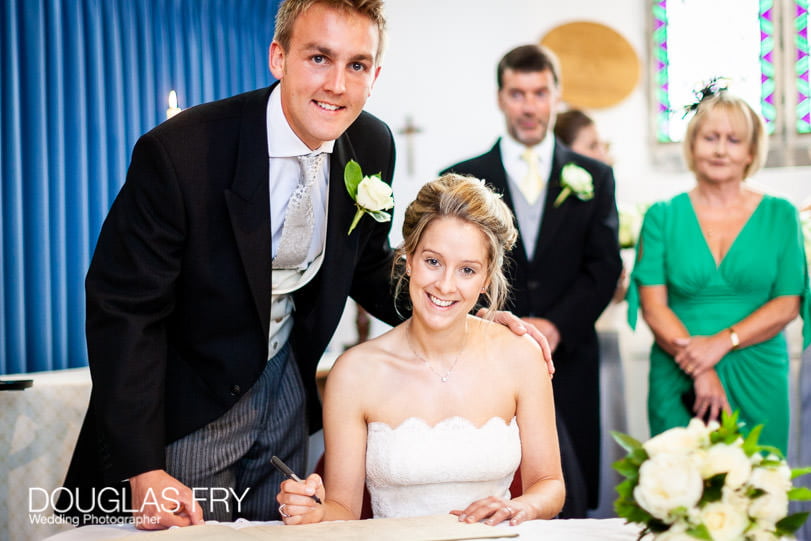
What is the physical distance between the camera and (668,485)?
1248 millimetres

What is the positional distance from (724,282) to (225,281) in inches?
85.6

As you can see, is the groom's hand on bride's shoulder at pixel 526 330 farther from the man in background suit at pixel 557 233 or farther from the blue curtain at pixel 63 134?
the blue curtain at pixel 63 134

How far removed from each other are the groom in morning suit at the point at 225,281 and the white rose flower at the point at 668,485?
38.9 inches

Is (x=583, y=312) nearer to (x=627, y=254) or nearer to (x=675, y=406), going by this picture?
(x=675, y=406)

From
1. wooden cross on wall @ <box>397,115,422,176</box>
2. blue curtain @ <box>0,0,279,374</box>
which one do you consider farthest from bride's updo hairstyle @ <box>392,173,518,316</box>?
wooden cross on wall @ <box>397,115,422,176</box>

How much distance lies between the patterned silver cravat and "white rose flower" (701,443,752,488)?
1.23 m

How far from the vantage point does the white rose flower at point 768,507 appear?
49.2 inches

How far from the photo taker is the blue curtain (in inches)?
146

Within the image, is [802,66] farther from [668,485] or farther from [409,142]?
[668,485]

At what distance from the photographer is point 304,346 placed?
237 centimetres

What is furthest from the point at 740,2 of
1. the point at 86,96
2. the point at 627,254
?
the point at 86,96

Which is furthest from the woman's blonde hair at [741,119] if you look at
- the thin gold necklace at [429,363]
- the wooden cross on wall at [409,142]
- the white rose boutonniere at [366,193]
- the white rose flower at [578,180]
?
the wooden cross on wall at [409,142]

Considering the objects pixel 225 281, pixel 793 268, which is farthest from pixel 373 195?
pixel 793 268

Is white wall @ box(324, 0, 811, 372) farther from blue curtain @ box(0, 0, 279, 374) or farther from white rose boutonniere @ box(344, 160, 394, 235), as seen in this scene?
white rose boutonniere @ box(344, 160, 394, 235)
